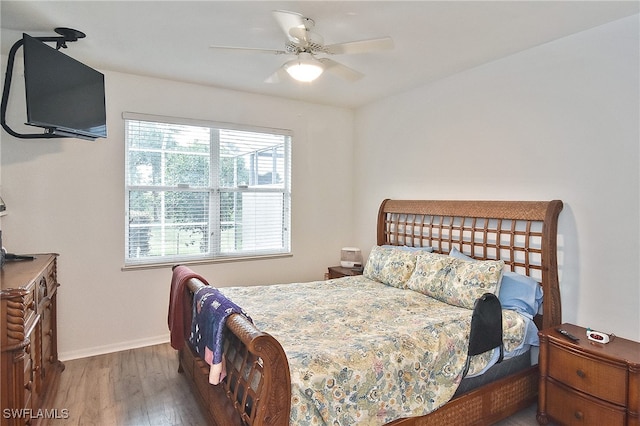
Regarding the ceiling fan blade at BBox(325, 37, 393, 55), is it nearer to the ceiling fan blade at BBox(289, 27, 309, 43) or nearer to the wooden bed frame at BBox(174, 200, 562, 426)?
the ceiling fan blade at BBox(289, 27, 309, 43)

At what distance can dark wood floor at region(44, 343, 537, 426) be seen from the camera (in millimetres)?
2393

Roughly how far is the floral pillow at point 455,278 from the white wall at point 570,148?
1.75 feet

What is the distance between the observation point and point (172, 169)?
375 centimetres

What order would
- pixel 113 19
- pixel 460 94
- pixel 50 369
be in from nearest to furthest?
1. pixel 113 19
2. pixel 50 369
3. pixel 460 94

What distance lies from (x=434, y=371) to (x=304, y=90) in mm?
3065

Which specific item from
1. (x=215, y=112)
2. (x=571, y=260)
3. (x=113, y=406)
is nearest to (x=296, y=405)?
(x=113, y=406)

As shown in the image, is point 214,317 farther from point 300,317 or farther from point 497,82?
point 497,82

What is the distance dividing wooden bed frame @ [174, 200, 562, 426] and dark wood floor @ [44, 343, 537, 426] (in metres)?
0.10

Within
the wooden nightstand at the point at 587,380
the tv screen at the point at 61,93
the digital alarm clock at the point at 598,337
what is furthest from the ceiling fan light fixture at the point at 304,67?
the digital alarm clock at the point at 598,337

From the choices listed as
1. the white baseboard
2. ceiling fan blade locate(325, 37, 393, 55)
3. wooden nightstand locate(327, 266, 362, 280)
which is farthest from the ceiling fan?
the white baseboard

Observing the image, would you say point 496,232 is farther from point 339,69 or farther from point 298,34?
point 298,34

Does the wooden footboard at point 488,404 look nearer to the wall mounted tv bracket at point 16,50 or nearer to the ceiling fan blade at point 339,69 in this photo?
the ceiling fan blade at point 339,69

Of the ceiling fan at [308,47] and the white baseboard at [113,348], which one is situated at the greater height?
the ceiling fan at [308,47]

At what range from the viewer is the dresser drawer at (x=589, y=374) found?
2016 millimetres
